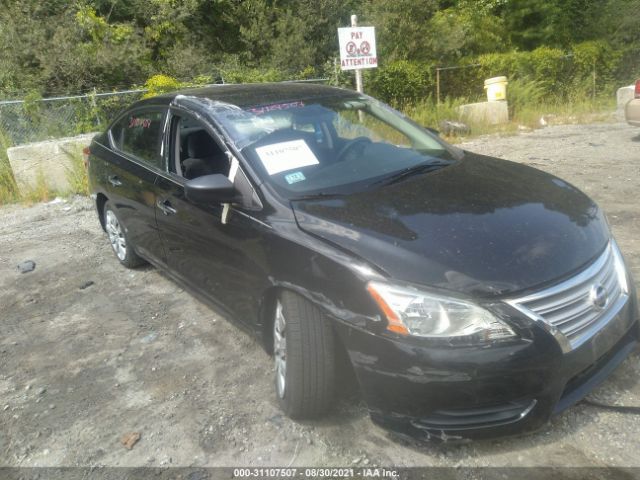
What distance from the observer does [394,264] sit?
7.72 feet

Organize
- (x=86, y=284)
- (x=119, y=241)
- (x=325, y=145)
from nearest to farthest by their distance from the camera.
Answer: (x=325, y=145), (x=86, y=284), (x=119, y=241)

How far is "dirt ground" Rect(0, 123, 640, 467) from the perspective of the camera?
8.39ft

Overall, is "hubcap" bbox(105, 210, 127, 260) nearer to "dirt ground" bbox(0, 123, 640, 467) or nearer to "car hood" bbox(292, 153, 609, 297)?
"dirt ground" bbox(0, 123, 640, 467)

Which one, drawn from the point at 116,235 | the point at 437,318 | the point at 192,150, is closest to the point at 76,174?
the point at 116,235

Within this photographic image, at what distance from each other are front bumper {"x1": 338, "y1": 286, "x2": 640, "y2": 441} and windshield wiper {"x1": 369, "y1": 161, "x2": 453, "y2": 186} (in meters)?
1.03

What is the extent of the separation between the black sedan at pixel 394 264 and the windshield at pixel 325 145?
0.05ft

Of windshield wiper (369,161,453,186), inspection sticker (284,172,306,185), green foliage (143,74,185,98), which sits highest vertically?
green foliage (143,74,185,98)

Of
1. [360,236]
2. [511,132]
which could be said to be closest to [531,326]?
[360,236]

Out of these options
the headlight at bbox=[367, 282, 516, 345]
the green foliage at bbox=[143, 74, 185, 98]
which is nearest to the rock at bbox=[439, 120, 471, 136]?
the green foliage at bbox=[143, 74, 185, 98]

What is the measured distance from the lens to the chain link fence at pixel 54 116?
9.16m

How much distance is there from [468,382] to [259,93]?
2530 mm

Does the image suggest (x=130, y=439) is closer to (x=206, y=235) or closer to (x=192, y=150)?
(x=206, y=235)

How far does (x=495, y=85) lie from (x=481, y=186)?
37.2 feet

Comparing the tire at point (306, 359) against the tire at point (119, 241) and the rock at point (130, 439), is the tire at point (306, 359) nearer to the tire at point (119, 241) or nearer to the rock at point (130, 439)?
the rock at point (130, 439)
